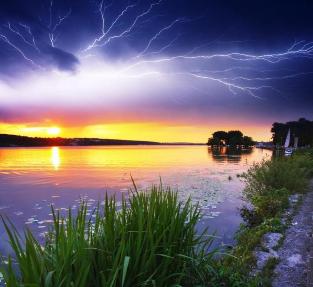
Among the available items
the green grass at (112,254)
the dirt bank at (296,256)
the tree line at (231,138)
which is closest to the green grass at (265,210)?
the dirt bank at (296,256)

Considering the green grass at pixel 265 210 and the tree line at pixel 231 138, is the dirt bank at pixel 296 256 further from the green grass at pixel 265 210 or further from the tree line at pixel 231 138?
the tree line at pixel 231 138

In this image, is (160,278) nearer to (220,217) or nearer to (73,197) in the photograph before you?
(220,217)

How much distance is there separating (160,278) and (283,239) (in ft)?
16.6

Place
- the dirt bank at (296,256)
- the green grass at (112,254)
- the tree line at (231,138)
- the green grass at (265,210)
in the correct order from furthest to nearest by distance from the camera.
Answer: the tree line at (231,138) < the green grass at (265,210) < the dirt bank at (296,256) < the green grass at (112,254)

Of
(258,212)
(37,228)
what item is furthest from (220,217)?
(37,228)

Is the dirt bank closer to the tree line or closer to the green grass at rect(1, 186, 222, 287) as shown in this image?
the green grass at rect(1, 186, 222, 287)

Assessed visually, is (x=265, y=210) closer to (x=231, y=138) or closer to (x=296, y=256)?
(x=296, y=256)

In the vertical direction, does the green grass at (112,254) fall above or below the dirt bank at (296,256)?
above

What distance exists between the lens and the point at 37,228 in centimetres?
1146

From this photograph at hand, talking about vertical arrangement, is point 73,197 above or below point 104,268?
below

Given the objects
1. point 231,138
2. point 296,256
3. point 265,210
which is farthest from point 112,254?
point 231,138

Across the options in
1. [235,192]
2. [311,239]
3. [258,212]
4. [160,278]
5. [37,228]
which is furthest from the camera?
[235,192]

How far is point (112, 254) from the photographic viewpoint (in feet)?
13.4

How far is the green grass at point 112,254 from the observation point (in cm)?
329
